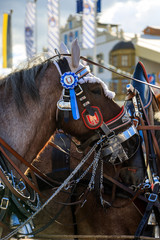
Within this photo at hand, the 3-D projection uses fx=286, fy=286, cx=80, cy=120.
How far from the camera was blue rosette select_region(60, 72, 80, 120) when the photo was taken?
2.10 metres

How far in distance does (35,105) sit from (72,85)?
0.31 metres

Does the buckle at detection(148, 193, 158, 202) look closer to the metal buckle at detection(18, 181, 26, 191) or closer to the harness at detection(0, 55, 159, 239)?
the harness at detection(0, 55, 159, 239)

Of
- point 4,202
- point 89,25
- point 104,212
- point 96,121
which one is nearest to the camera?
point 4,202

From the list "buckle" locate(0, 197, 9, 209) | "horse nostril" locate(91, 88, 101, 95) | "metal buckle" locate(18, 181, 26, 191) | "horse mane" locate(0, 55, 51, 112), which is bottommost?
"buckle" locate(0, 197, 9, 209)

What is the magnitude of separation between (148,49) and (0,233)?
2475 centimetres

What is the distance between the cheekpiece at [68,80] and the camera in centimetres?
209

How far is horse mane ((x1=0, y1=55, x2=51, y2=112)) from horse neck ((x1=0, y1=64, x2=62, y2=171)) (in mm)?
36

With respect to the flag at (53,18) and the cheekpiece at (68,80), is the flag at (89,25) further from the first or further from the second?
the cheekpiece at (68,80)

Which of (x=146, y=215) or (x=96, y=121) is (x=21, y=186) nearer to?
(x=96, y=121)

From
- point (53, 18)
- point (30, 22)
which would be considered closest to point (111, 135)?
point (53, 18)

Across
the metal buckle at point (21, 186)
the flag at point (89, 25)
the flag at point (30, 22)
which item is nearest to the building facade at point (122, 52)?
the flag at point (30, 22)

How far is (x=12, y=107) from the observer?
6.91 ft

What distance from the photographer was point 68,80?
2098mm

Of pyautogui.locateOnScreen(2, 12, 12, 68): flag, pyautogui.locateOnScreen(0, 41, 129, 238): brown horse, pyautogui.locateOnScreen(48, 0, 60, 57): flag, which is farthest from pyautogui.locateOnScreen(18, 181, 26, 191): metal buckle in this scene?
pyautogui.locateOnScreen(48, 0, 60, 57): flag
